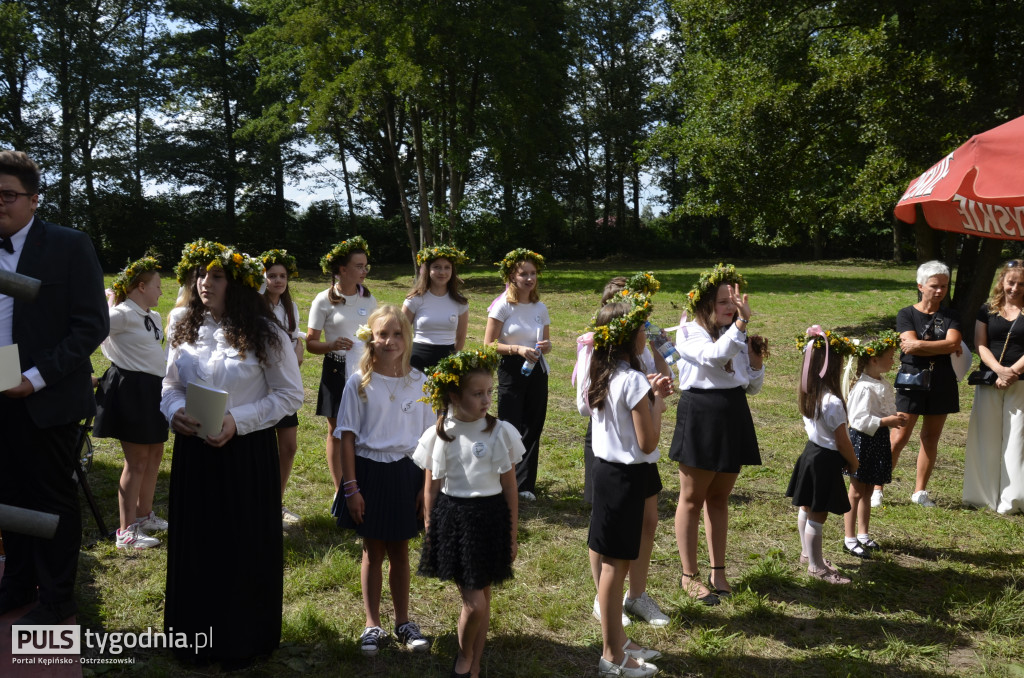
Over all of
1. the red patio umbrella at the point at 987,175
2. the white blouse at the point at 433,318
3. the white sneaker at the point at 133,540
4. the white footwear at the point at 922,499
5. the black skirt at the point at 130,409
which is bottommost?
the white footwear at the point at 922,499

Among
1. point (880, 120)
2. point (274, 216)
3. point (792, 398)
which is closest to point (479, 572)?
point (792, 398)

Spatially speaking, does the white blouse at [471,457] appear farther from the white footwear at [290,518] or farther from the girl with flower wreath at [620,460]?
the white footwear at [290,518]

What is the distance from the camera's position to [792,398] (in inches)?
433

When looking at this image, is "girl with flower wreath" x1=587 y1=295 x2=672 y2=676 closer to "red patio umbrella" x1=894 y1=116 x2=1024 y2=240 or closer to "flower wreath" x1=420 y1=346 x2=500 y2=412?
"flower wreath" x1=420 y1=346 x2=500 y2=412

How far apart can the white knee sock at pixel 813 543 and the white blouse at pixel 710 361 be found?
0.95m

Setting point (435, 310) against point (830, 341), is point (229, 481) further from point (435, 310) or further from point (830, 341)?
point (830, 341)

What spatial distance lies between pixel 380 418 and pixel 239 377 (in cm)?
71

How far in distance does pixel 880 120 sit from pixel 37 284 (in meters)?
14.8

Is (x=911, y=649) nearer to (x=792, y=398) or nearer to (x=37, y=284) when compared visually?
(x=37, y=284)

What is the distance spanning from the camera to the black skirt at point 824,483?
485 cm

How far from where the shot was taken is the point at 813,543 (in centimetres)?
499

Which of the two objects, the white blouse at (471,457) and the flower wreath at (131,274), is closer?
the white blouse at (471,457)

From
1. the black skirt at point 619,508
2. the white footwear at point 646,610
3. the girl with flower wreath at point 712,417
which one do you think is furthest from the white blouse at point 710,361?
the white footwear at point 646,610

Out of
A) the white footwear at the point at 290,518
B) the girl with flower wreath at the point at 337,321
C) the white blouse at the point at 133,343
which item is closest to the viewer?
the white blouse at the point at 133,343
